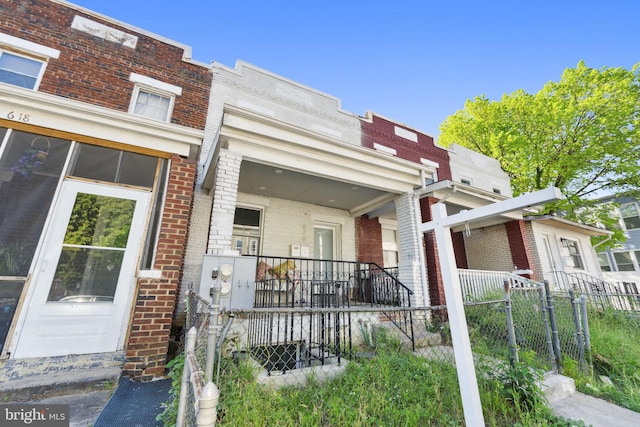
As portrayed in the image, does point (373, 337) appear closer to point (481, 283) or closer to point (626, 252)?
point (481, 283)

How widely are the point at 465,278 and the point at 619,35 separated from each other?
14.4 meters

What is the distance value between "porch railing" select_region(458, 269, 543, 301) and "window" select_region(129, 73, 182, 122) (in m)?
8.55

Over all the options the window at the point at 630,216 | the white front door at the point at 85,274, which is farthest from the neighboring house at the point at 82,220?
the window at the point at 630,216

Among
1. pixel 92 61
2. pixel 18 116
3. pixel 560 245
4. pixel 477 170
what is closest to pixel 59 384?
pixel 18 116

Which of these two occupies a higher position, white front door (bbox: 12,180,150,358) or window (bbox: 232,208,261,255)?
window (bbox: 232,208,261,255)

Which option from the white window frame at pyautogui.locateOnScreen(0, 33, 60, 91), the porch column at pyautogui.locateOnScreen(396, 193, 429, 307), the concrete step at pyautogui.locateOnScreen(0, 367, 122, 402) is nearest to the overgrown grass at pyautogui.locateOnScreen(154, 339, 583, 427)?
the concrete step at pyautogui.locateOnScreen(0, 367, 122, 402)

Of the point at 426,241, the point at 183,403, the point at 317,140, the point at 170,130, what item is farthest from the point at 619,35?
the point at 183,403

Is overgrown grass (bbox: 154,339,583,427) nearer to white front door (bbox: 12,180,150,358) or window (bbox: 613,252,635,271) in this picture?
white front door (bbox: 12,180,150,358)

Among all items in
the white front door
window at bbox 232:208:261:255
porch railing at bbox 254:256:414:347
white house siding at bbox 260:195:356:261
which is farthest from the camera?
white house siding at bbox 260:195:356:261

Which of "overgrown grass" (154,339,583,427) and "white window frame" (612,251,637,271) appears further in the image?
"white window frame" (612,251,637,271)

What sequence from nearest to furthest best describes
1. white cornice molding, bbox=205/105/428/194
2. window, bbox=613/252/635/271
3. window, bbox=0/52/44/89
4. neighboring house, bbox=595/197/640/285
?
white cornice molding, bbox=205/105/428/194, window, bbox=0/52/44/89, neighboring house, bbox=595/197/640/285, window, bbox=613/252/635/271

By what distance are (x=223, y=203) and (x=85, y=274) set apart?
6.91 feet

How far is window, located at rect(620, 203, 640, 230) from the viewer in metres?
16.5

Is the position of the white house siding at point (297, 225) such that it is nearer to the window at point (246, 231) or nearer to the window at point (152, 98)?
the window at point (246, 231)
